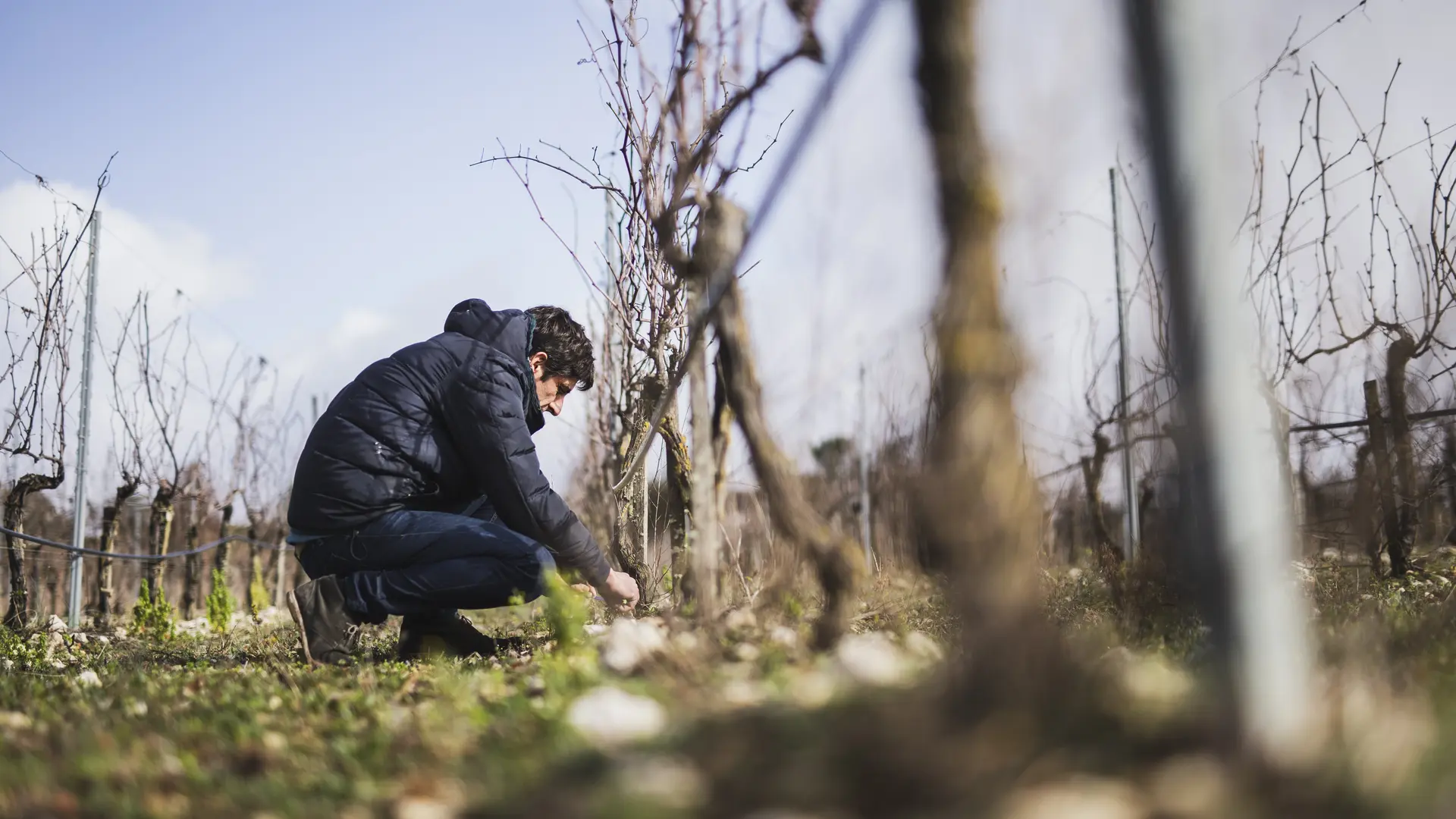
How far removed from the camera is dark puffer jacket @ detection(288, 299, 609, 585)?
3.29 m

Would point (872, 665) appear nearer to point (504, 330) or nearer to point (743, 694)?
point (743, 694)

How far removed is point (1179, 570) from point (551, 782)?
1460mm

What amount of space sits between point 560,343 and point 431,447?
2.16 feet

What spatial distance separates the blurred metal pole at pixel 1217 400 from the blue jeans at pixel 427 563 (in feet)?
8.47

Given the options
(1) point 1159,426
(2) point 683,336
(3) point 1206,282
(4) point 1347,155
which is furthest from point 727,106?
(4) point 1347,155

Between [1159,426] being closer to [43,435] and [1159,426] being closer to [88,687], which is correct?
[88,687]

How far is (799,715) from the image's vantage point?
121cm

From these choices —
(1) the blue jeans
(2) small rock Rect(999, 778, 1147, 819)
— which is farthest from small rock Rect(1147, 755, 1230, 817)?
(1) the blue jeans

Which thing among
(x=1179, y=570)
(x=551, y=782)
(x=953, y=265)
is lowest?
(x=551, y=782)

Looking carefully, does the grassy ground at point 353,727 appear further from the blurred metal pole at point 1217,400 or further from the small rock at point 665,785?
the blurred metal pole at point 1217,400

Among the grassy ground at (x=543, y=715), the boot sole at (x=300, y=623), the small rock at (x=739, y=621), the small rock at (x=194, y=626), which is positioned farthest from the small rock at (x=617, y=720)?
the small rock at (x=194, y=626)

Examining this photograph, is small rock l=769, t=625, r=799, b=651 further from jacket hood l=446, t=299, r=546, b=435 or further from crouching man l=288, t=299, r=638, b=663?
jacket hood l=446, t=299, r=546, b=435

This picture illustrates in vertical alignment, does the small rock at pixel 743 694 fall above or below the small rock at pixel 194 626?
above

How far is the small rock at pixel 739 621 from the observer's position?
2.18 metres
